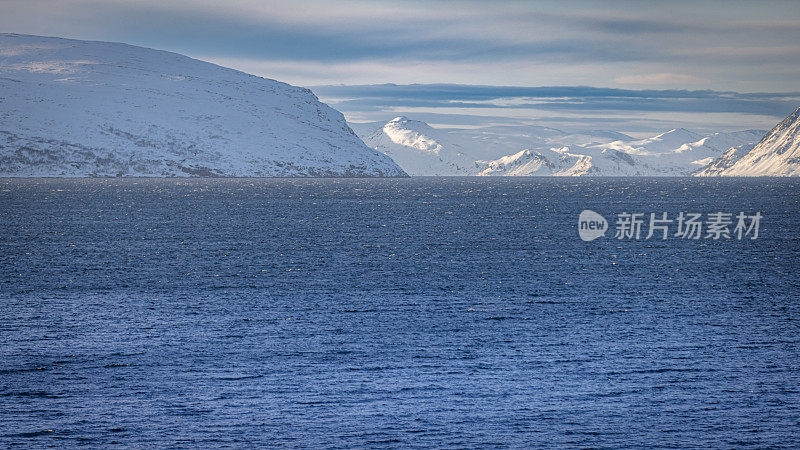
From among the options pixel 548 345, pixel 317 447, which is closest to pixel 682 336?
pixel 548 345

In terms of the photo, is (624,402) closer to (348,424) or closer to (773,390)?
(773,390)

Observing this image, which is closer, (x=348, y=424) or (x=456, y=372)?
(x=348, y=424)

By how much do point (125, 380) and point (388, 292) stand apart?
32075 mm

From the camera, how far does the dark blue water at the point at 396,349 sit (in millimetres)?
32094

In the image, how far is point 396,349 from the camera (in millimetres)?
45406

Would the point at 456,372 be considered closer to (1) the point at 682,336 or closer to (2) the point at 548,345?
(2) the point at 548,345

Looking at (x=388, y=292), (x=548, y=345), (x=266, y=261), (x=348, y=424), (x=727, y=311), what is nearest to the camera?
(x=348, y=424)

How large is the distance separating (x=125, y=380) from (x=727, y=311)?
4512 cm

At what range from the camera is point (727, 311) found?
58.6 metres

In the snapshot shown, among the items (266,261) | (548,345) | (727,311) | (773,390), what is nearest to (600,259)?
(727,311)

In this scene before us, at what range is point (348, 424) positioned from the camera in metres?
32.2

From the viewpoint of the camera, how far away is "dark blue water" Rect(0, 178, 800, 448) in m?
32.1

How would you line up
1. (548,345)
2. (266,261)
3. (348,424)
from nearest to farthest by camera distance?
(348,424)
(548,345)
(266,261)

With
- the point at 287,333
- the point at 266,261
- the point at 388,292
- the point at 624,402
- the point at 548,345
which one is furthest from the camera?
the point at 266,261
